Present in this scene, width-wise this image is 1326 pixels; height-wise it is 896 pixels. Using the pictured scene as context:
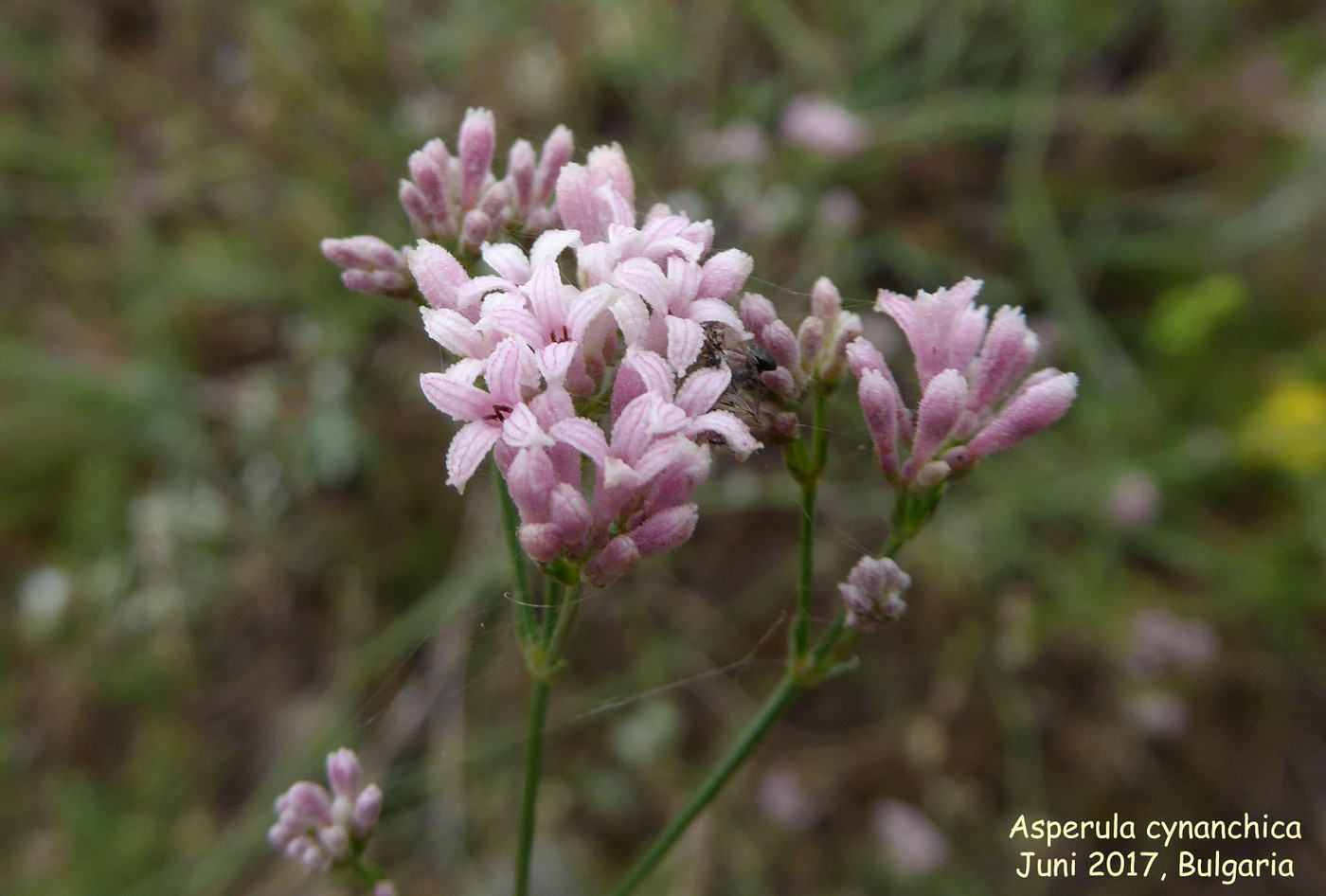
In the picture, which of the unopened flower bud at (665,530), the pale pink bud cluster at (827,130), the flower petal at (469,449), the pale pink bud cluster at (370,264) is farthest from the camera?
the pale pink bud cluster at (827,130)

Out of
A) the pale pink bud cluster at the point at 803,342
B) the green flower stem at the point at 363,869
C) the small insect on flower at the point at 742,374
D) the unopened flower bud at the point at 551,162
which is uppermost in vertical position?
the unopened flower bud at the point at 551,162

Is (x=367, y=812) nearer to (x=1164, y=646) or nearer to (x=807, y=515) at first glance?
(x=807, y=515)

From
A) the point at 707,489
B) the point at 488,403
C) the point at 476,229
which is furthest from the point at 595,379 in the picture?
the point at 707,489

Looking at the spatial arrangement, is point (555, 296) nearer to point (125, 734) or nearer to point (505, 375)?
point (505, 375)

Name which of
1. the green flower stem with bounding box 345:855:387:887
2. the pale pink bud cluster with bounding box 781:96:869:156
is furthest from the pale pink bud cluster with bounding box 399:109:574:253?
the pale pink bud cluster with bounding box 781:96:869:156

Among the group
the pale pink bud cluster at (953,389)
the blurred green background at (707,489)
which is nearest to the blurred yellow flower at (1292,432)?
the blurred green background at (707,489)

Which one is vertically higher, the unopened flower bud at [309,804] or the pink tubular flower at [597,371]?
the pink tubular flower at [597,371]

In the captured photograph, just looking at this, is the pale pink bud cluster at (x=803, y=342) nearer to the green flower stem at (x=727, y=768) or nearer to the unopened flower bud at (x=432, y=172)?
the green flower stem at (x=727, y=768)
